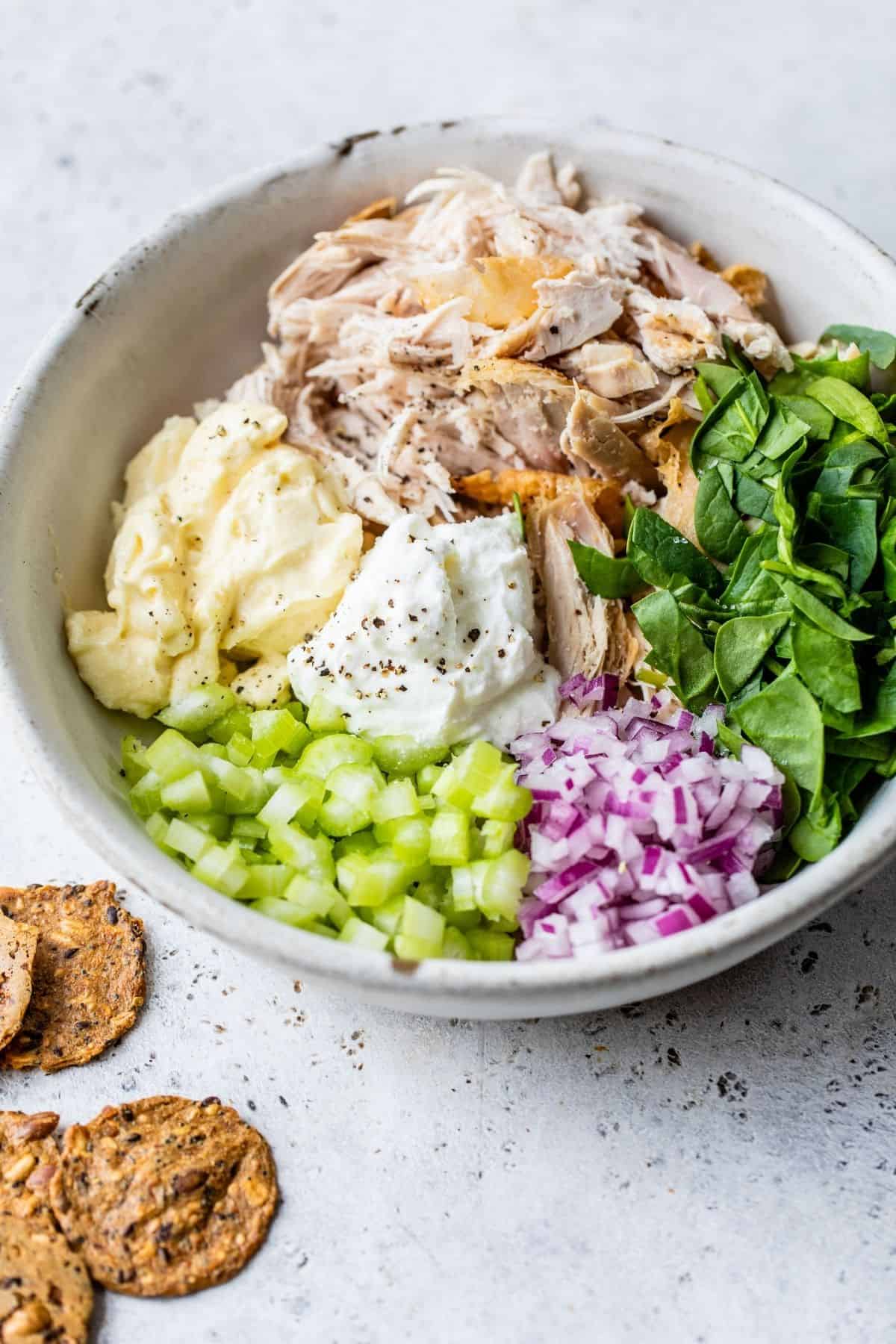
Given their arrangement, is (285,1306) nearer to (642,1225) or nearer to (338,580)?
(642,1225)

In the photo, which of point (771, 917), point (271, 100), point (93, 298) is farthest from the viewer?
point (271, 100)

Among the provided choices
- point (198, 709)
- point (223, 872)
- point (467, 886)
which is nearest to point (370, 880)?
point (467, 886)

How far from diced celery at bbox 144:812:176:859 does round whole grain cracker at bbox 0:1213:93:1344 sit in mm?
751

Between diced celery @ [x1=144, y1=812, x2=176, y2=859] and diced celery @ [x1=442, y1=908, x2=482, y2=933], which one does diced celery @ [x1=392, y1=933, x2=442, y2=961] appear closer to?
diced celery @ [x1=442, y1=908, x2=482, y2=933]

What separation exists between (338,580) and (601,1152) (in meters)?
1.37

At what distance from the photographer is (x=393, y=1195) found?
2.67 meters

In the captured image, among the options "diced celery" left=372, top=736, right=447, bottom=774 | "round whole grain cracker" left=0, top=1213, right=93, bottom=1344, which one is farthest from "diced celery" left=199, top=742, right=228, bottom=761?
"round whole grain cracker" left=0, top=1213, right=93, bottom=1344

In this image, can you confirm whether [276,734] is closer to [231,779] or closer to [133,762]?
[231,779]

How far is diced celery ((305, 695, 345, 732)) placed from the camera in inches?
114

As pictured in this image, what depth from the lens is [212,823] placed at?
279 cm

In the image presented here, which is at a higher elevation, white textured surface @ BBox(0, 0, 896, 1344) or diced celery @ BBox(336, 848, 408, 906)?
diced celery @ BBox(336, 848, 408, 906)

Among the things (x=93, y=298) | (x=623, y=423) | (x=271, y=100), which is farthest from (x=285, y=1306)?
(x=271, y=100)

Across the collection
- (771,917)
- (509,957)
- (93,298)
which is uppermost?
(93,298)

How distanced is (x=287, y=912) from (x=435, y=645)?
26.1 inches
